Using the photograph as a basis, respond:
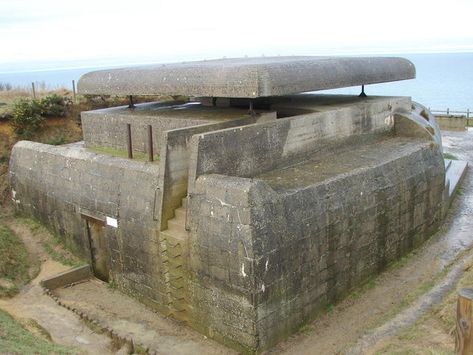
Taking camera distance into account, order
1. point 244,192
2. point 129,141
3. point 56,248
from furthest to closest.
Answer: point 56,248, point 129,141, point 244,192

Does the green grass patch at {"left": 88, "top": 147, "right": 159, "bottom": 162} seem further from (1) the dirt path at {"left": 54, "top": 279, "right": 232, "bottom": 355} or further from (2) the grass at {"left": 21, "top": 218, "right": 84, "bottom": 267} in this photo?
(1) the dirt path at {"left": 54, "top": 279, "right": 232, "bottom": 355}

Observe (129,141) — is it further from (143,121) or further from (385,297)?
(385,297)

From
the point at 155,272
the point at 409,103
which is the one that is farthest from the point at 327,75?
the point at 155,272

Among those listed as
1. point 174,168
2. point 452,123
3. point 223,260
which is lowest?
point 452,123

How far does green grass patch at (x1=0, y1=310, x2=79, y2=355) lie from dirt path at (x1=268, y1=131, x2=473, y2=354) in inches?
105

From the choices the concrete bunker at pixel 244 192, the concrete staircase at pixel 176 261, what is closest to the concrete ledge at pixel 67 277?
the concrete bunker at pixel 244 192

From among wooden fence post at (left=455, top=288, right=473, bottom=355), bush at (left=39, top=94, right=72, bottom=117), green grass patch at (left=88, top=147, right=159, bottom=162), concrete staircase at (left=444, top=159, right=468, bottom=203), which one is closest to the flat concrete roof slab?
green grass patch at (left=88, top=147, right=159, bottom=162)

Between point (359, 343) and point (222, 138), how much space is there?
10.4ft

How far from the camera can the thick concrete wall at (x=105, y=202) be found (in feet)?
23.3

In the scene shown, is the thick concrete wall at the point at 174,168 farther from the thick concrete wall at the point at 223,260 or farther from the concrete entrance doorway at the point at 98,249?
the concrete entrance doorway at the point at 98,249

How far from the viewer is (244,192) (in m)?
5.73

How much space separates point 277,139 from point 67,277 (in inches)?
172

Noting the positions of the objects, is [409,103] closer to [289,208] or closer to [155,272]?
[289,208]

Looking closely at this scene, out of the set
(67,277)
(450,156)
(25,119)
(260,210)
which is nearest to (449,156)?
(450,156)
